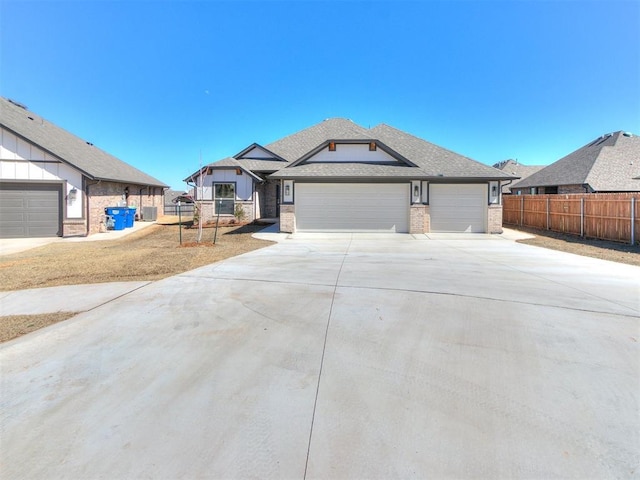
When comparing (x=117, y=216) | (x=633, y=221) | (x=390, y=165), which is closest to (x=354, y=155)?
(x=390, y=165)

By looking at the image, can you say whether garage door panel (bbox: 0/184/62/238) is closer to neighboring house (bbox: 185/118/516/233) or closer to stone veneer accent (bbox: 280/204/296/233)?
neighboring house (bbox: 185/118/516/233)

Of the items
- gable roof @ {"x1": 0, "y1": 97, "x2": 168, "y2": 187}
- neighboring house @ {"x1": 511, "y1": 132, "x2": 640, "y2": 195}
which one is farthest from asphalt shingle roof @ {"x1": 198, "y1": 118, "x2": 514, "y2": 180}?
neighboring house @ {"x1": 511, "y1": 132, "x2": 640, "y2": 195}

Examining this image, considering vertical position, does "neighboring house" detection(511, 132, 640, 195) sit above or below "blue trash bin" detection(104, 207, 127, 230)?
above

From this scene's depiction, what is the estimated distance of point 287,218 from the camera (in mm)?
17188

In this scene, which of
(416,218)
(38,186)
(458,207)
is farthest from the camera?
(458,207)

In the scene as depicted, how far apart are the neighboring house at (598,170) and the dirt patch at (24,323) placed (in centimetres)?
3083

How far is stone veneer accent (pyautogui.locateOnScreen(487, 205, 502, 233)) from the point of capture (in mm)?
17328

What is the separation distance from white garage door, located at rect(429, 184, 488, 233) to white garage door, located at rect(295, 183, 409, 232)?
5.34 ft

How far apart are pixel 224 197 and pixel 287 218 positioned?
6.69m

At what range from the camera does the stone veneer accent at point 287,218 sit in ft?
56.3

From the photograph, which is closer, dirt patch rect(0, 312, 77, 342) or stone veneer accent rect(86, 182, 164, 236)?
dirt patch rect(0, 312, 77, 342)

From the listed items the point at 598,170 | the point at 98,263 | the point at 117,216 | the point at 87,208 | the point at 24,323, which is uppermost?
the point at 598,170

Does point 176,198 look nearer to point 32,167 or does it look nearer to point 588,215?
point 32,167

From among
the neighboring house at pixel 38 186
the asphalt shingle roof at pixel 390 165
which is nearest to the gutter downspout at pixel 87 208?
the neighboring house at pixel 38 186
